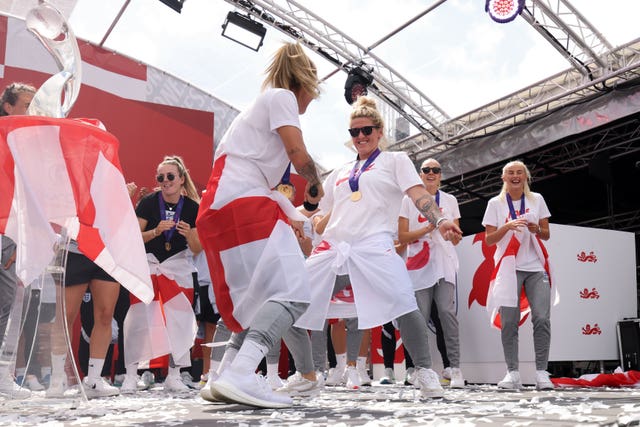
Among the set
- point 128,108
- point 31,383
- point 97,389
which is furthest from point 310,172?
point 128,108

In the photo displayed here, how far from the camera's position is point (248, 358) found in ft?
8.36

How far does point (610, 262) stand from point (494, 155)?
449cm

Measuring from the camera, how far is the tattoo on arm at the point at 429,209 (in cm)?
327

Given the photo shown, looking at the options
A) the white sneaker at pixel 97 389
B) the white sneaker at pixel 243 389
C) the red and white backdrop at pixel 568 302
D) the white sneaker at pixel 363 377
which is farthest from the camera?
the red and white backdrop at pixel 568 302

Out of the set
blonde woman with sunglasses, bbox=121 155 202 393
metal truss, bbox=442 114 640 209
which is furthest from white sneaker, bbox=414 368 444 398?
metal truss, bbox=442 114 640 209

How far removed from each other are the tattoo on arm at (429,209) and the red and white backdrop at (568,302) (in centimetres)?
279

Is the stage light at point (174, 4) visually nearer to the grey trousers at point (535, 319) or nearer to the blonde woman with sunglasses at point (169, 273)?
the blonde woman with sunglasses at point (169, 273)

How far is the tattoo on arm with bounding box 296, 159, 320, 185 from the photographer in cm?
284

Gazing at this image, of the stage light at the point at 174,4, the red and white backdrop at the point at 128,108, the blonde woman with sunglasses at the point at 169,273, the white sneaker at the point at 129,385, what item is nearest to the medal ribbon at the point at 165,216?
the blonde woman with sunglasses at the point at 169,273

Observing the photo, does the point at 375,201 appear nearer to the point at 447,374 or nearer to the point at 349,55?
the point at 447,374

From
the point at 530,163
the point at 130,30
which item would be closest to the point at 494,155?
the point at 530,163

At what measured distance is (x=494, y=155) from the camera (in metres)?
10.7

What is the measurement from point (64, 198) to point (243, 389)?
3.31 ft

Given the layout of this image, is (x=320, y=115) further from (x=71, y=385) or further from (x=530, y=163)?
(x=71, y=385)
